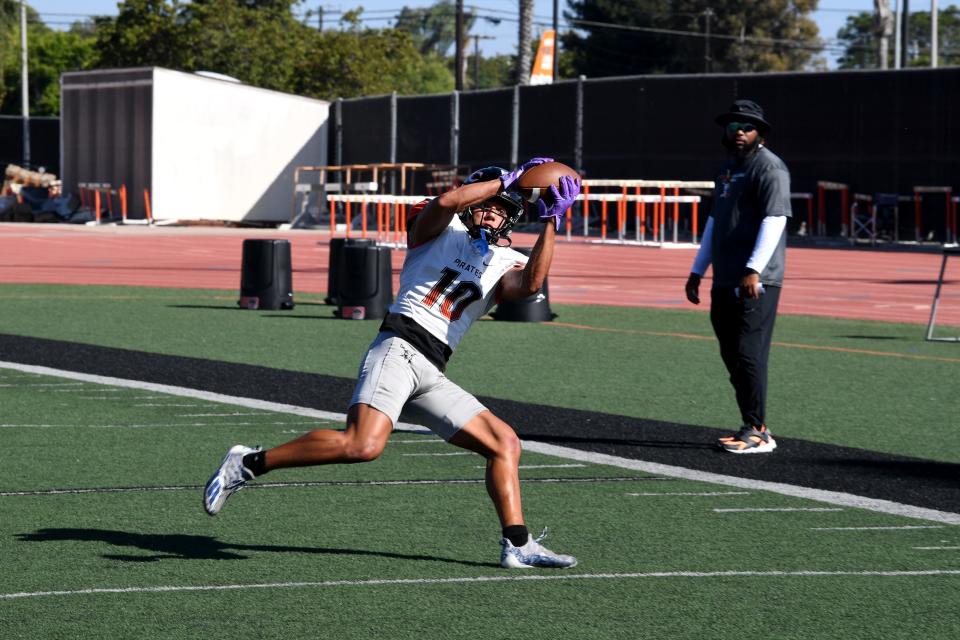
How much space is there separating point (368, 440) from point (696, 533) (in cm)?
180

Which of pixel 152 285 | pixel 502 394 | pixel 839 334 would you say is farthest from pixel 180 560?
pixel 152 285

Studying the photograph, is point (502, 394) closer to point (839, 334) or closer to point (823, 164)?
point (839, 334)

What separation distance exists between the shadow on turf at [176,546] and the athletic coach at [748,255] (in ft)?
10.7

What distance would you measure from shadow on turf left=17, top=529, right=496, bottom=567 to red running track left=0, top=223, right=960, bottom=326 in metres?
13.1

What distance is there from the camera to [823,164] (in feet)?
120

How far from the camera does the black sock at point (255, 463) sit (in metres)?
6.47

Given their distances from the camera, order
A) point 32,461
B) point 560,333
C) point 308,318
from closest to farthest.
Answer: point 32,461 < point 560,333 < point 308,318

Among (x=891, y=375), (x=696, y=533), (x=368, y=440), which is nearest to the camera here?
(x=368, y=440)

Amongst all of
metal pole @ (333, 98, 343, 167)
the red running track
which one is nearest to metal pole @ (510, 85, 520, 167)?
the red running track

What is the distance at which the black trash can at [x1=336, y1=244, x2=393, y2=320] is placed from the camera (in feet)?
57.6

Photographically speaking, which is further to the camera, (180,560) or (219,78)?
(219,78)

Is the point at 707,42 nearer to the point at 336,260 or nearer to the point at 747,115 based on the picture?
the point at 336,260

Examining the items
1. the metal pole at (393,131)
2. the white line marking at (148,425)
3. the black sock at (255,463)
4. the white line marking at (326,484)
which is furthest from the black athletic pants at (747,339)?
the metal pole at (393,131)

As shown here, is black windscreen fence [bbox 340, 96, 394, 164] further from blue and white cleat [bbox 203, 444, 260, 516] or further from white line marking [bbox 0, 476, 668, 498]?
blue and white cleat [bbox 203, 444, 260, 516]
